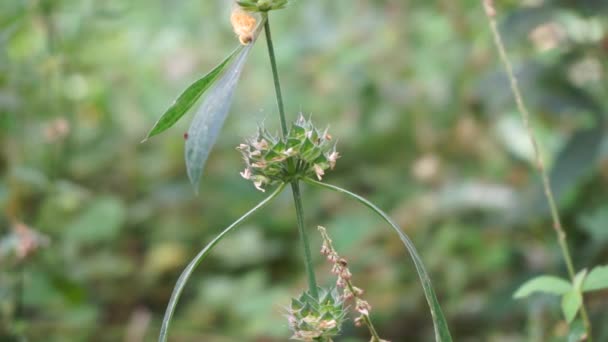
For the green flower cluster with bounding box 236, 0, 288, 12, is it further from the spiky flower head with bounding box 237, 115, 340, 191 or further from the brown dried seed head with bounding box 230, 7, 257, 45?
the spiky flower head with bounding box 237, 115, 340, 191

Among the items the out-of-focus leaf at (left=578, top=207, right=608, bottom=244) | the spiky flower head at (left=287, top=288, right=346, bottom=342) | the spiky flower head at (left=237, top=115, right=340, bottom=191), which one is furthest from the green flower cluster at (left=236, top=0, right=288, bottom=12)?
the out-of-focus leaf at (left=578, top=207, right=608, bottom=244)

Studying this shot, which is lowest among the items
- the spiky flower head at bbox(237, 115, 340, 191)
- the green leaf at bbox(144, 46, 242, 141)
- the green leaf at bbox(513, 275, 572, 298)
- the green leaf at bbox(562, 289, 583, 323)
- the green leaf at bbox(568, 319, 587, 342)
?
the green leaf at bbox(568, 319, 587, 342)

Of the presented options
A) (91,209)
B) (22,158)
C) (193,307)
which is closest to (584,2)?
(193,307)

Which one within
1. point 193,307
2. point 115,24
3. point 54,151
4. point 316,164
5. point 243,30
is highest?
point 115,24

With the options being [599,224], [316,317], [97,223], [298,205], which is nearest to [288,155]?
[298,205]

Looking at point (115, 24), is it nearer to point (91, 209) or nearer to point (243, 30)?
point (91, 209)

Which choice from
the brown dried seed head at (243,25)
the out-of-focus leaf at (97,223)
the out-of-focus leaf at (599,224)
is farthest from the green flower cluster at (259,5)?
the out-of-focus leaf at (97,223)

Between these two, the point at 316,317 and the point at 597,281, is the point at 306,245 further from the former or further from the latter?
the point at 597,281
